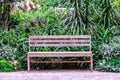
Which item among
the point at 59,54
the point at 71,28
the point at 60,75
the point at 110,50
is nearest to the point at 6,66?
the point at 59,54

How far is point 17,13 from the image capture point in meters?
11.9

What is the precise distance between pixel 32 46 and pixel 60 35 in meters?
0.98

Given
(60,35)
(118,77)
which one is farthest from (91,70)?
(60,35)

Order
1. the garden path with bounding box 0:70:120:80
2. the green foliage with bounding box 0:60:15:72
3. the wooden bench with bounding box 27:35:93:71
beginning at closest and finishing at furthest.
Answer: the garden path with bounding box 0:70:120:80, the green foliage with bounding box 0:60:15:72, the wooden bench with bounding box 27:35:93:71

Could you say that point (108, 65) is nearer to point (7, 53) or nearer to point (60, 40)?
point (60, 40)

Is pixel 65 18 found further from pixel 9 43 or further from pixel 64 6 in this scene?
pixel 9 43

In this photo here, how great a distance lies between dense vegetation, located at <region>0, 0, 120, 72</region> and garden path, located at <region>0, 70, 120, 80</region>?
1.67ft

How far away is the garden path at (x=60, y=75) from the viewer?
7820 mm

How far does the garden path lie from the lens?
7820 millimetres

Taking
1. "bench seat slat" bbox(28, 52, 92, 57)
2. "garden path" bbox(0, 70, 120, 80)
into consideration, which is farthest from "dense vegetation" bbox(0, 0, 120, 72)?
"bench seat slat" bbox(28, 52, 92, 57)

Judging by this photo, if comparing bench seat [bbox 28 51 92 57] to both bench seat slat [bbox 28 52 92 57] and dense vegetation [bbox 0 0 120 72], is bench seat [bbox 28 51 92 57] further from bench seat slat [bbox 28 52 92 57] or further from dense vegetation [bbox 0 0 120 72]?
dense vegetation [bbox 0 0 120 72]

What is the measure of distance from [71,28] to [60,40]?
97 centimetres

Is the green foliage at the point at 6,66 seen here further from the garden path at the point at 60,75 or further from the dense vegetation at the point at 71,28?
the garden path at the point at 60,75

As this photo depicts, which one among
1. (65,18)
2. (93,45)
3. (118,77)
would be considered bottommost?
(118,77)
